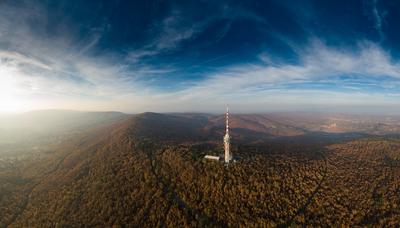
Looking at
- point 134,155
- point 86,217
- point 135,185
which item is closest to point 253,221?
point 135,185

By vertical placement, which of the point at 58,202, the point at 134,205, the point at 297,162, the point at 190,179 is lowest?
the point at 58,202

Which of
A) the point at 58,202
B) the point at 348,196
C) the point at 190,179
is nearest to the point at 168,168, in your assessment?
the point at 190,179

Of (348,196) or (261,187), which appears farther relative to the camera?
(261,187)

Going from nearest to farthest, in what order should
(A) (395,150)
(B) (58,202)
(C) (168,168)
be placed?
(B) (58,202) → (C) (168,168) → (A) (395,150)

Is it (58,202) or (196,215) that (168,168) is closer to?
(196,215)

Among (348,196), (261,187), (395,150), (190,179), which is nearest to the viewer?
(348,196)

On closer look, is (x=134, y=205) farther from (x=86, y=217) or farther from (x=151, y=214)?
(x=86, y=217)

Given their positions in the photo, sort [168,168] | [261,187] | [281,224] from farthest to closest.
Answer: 1. [168,168]
2. [261,187]
3. [281,224]

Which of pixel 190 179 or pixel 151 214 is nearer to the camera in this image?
pixel 151 214

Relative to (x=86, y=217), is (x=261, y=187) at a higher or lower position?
higher
